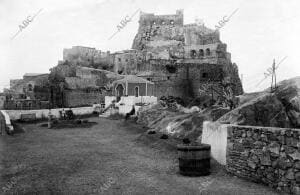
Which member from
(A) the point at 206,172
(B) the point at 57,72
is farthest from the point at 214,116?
(B) the point at 57,72

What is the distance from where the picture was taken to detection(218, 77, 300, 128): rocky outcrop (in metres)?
12.8

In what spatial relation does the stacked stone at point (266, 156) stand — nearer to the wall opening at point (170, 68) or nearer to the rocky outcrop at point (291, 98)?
the rocky outcrop at point (291, 98)

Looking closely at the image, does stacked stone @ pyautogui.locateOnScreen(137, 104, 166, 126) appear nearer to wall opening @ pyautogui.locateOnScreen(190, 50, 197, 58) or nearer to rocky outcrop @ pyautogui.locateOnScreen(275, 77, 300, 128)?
rocky outcrop @ pyautogui.locateOnScreen(275, 77, 300, 128)

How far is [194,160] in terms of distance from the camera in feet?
32.2

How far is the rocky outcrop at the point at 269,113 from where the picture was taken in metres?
12.8

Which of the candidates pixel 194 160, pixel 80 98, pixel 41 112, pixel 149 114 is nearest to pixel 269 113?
pixel 194 160

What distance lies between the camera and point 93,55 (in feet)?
255

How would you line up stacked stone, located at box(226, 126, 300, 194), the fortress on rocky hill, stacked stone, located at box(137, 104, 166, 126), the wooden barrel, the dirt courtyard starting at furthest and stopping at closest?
1. the fortress on rocky hill
2. stacked stone, located at box(137, 104, 166, 126)
3. the wooden barrel
4. the dirt courtyard
5. stacked stone, located at box(226, 126, 300, 194)

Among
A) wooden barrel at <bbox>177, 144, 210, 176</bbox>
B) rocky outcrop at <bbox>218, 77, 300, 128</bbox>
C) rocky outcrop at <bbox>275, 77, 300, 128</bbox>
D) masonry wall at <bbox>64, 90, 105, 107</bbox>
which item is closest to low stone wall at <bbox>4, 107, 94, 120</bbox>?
masonry wall at <bbox>64, 90, 105, 107</bbox>

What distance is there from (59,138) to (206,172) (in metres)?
11.0

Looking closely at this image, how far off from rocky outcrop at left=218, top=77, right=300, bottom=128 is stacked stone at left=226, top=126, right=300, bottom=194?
10.0 feet

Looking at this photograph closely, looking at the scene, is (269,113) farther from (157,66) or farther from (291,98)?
(157,66)

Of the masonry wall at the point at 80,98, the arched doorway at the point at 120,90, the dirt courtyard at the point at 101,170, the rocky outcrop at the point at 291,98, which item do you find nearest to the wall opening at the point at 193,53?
the masonry wall at the point at 80,98

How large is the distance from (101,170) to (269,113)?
24.9 ft
